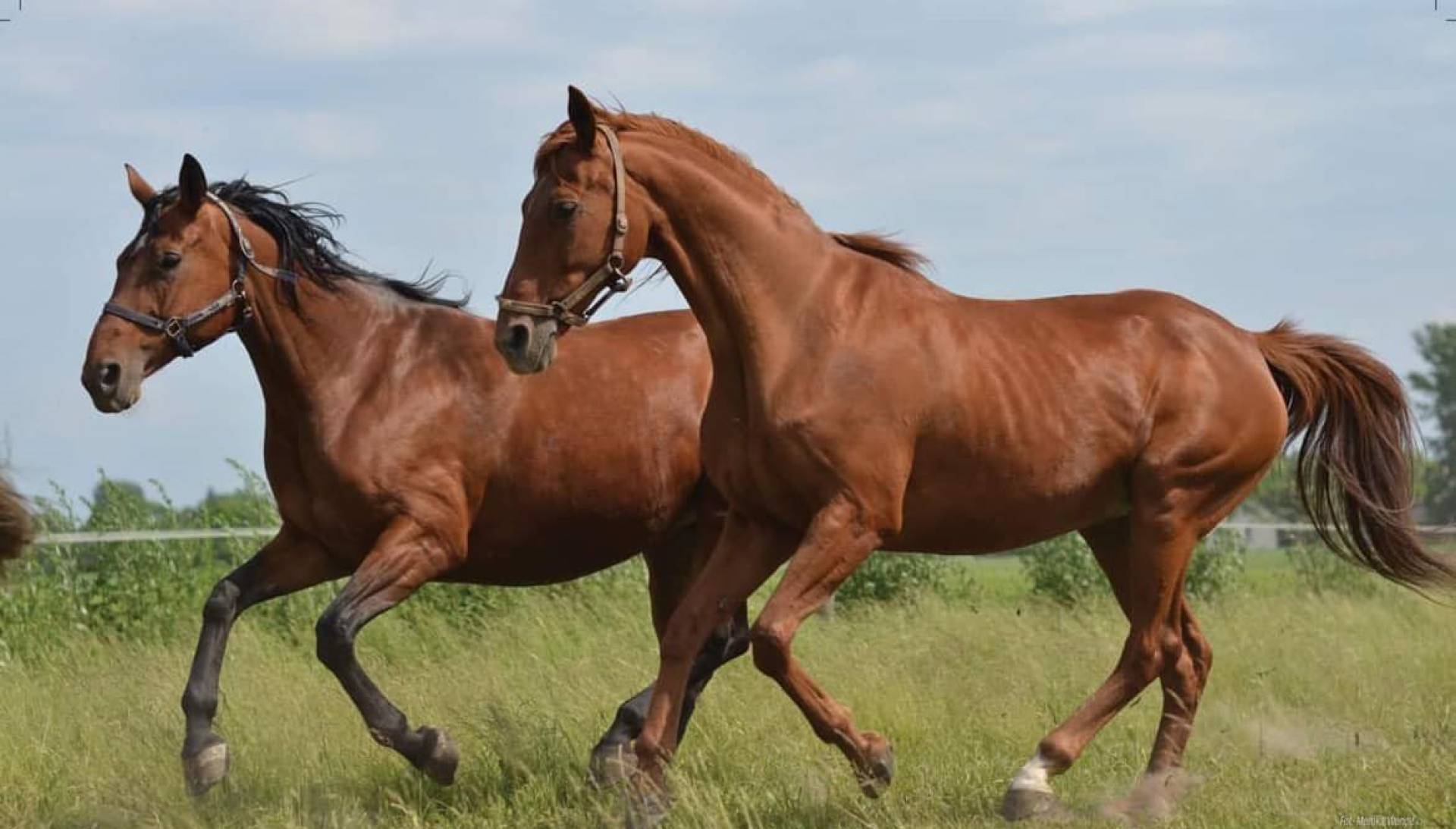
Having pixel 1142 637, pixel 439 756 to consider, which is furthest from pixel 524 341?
pixel 1142 637

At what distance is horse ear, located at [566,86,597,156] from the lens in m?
6.12

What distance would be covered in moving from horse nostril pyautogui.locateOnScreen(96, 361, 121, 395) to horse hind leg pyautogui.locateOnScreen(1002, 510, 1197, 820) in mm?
3467

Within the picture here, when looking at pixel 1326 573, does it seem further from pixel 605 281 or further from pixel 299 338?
pixel 605 281

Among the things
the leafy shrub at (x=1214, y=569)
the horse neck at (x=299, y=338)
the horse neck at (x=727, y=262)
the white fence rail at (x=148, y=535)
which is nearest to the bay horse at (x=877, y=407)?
the horse neck at (x=727, y=262)

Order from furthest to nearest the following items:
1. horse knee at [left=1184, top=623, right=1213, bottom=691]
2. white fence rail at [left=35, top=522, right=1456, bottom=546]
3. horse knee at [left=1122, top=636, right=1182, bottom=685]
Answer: white fence rail at [left=35, top=522, right=1456, bottom=546] → horse knee at [left=1184, top=623, right=1213, bottom=691] → horse knee at [left=1122, top=636, right=1182, bottom=685]

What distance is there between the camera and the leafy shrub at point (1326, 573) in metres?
15.2

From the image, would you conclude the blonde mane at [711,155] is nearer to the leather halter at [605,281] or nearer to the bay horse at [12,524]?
the leather halter at [605,281]

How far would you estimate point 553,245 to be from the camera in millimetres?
6125

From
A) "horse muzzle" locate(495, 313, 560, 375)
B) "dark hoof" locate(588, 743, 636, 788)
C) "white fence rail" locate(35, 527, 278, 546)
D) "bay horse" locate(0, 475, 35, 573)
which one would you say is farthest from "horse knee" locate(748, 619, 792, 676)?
"white fence rail" locate(35, 527, 278, 546)

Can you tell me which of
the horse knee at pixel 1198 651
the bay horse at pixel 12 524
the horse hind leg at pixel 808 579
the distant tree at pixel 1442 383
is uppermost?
the horse hind leg at pixel 808 579

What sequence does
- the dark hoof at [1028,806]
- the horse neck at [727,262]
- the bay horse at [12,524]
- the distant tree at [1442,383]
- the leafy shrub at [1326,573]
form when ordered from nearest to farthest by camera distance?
the horse neck at [727,262] → the dark hoof at [1028,806] → the bay horse at [12,524] → the leafy shrub at [1326,573] → the distant tree at [1442,383]

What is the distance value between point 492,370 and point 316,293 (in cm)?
74

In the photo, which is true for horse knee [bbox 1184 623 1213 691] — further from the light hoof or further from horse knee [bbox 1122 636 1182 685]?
the light hoof

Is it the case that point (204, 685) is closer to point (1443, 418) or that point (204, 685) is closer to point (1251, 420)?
point (1251, 420)
